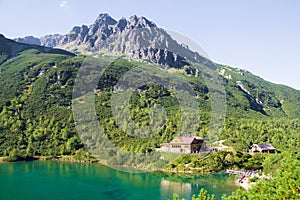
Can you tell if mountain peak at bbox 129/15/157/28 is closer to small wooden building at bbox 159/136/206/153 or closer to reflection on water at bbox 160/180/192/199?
small wooden building at bbox 159/136/206/153

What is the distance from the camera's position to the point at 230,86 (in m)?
79.9

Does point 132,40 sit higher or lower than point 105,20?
lower

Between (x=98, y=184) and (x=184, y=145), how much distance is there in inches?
432

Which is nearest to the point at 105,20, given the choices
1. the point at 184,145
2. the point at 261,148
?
the point at 184,145

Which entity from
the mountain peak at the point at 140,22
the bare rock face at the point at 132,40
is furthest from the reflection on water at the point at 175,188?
the mountain peak at the point at 140,22

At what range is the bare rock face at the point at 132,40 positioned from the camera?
77.9 meters

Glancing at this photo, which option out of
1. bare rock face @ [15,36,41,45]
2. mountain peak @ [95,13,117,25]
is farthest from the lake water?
bare rock face @ [15,36,41,45]

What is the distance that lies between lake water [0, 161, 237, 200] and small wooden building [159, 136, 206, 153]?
18.5ft

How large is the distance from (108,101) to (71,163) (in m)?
17.5

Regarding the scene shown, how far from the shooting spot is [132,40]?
284ft

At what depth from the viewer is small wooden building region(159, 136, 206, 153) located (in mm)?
30609

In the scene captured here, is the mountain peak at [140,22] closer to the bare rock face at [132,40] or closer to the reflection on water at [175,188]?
the bare rock face at [132,40]

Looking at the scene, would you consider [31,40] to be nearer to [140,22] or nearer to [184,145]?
[140,22]

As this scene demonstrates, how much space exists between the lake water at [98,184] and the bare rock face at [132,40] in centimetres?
4040
